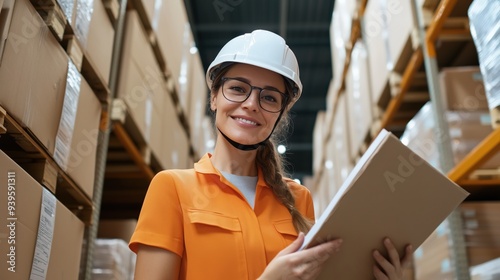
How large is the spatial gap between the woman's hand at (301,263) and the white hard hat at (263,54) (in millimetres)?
708

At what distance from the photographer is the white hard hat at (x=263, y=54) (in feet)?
6.07

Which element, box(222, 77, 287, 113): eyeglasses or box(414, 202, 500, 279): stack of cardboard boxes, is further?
box(414, 202, 500, 279): stack of cardboard boxes

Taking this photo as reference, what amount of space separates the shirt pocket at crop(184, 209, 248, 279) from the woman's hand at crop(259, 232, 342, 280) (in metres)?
0.21

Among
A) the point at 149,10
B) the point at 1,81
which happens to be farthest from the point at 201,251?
the point at 149,10

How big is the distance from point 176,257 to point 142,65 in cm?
262

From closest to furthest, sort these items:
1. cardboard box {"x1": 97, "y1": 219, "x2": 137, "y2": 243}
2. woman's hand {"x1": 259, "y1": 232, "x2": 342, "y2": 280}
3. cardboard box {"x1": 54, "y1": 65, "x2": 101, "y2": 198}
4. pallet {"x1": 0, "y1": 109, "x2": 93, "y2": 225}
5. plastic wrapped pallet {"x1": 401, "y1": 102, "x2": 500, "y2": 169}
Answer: woman's hand {"x1": 259, "y1": 232, "x2": 342, "y2": 280} < pallet {"x1": 0, "y1": 109, "x2": 93, "y2": 225} < cardboard box {"x1": 54, "y1": 65, "x2": 101, "y2": 198} < plastic wrapped pallet {"x1": 401, "y1": 102, "x2": 500, "y2": 169} < cardboard box {"x1": 97, "y1": 219, "x2": 137, "y2": 243}

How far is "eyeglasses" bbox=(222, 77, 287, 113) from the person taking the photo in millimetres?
1824

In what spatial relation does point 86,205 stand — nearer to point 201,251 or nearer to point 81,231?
point 81,231

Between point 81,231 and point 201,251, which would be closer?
point 201,251

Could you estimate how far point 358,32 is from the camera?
5285 mm

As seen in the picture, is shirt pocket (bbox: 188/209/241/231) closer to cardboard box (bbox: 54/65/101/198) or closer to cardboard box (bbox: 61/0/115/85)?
cardboard box (bbox: 54/65/101/198)

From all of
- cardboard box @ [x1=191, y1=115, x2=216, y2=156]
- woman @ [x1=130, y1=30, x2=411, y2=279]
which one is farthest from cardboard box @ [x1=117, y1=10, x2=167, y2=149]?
cardboard box @ [x1=191, y1=115, x2=216, y2=156]

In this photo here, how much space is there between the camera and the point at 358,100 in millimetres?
5215

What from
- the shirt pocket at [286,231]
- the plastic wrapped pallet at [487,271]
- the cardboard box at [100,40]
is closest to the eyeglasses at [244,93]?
the shirt pocket at [286,231]
